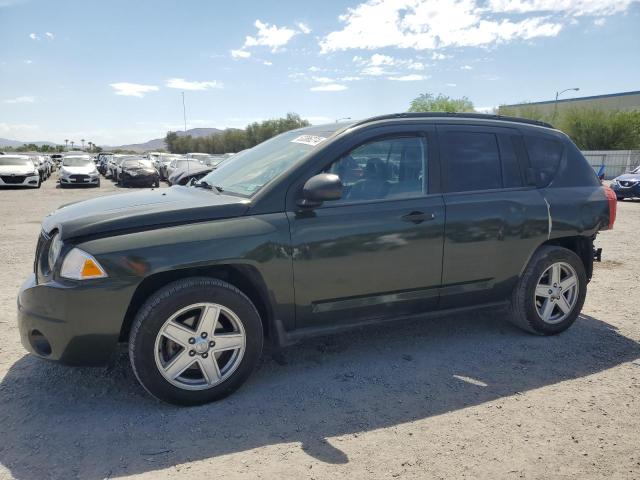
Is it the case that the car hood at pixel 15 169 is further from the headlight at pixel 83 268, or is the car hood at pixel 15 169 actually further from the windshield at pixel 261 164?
the headlight at pixel 83 268

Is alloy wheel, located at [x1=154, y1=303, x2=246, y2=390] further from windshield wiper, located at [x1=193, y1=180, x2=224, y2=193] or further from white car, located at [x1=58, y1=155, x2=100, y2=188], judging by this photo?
white car, located at [x1=58, y1=155, x2=100, y2=188]

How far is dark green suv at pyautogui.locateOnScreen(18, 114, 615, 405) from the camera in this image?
2.89 metres

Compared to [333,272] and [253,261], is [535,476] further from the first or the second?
[253,261]

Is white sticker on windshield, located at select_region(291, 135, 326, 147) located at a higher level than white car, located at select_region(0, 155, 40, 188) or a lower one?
higher

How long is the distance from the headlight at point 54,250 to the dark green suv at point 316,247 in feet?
0.06

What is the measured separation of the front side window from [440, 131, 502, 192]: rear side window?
220 mm

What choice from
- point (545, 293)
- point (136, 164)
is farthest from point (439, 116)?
point (136, 164)

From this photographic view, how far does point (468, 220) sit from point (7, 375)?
3.54m

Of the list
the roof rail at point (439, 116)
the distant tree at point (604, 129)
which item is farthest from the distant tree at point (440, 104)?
the roof rail at point (439, 116)

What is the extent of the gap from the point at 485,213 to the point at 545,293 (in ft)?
3.31

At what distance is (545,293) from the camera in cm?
420

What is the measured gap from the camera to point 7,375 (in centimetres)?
348

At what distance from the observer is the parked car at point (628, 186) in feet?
55.8

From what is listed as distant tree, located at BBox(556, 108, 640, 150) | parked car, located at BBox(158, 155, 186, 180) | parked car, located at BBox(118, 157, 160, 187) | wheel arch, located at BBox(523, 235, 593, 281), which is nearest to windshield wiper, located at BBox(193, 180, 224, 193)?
wheel arch, located at BBox(523, 235, 593, 281)
